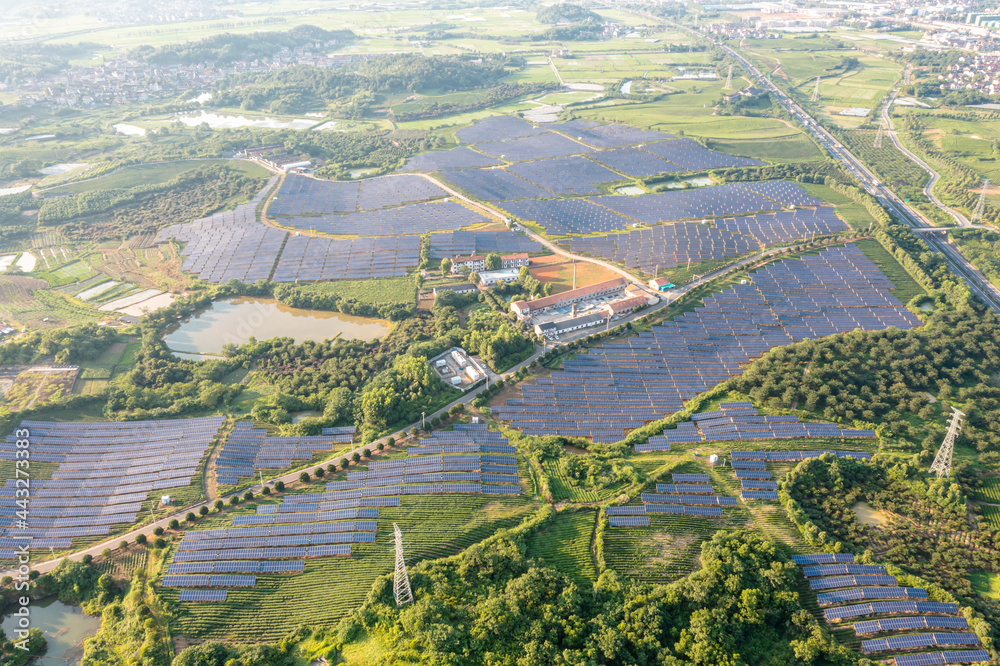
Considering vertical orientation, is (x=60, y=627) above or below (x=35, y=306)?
Result: below

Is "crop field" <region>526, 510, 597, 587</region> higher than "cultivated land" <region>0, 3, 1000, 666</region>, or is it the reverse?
"cultivated land" <region>0, 3, 1000, 666</region>

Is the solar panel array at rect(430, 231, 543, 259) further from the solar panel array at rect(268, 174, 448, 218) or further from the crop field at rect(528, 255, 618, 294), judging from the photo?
the solar panel array at rect(268, 174, 448, 218)

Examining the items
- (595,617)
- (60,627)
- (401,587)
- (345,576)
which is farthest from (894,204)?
(60,627)

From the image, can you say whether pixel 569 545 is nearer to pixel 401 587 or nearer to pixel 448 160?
pixel 401 587

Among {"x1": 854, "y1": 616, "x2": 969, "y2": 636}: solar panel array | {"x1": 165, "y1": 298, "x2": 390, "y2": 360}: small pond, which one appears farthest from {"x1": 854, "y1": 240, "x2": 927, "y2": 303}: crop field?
{"x1": 165, "y1": 298, "x2": 390, "y2": 360}: small pond

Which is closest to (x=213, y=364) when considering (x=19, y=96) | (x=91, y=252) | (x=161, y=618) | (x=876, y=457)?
(x=161, y=618)

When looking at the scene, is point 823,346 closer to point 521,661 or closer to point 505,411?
point 505,411
